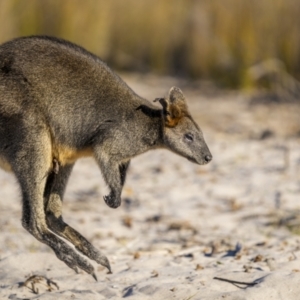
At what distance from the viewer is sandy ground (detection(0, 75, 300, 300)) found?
259 inches

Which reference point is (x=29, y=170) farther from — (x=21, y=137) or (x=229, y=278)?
(x=229, y=278)

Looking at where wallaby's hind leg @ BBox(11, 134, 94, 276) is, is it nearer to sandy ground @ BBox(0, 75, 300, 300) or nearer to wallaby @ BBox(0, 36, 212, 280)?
wallaby @ BBox(0, 36, 212, 280)

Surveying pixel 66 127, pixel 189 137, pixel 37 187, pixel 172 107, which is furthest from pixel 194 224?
pixel 37 187

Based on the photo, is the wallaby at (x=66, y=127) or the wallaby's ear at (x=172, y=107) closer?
the wallaby at (x=66, y=127)

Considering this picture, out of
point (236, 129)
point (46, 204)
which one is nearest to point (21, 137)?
point (46, 204)

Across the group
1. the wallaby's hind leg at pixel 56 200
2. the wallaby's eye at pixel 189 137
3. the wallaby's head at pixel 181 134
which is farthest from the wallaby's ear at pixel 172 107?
the wallaby's hind leg at pixel 56 200

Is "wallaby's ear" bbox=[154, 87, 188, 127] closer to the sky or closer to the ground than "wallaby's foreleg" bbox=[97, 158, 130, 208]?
closer to the sky

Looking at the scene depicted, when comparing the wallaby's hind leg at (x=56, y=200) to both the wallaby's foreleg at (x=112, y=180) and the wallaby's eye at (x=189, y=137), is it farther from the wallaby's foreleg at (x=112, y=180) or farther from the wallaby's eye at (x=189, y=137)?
the wallaby's eye at (x=189, y=137)

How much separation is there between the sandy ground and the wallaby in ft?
1.42

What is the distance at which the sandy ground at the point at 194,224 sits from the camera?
6.57 m

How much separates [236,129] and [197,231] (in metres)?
4.17

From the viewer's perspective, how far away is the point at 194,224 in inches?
358

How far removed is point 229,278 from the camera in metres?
6.54

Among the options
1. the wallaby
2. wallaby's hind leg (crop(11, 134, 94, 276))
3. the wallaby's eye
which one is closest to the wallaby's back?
the wallaby
